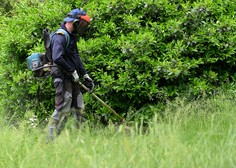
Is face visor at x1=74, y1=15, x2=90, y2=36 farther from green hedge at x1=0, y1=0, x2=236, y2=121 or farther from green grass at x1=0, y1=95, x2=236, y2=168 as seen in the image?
green grass at x1=0, y1=95, x2=236, y2=168

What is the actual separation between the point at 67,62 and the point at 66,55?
0.36 feet

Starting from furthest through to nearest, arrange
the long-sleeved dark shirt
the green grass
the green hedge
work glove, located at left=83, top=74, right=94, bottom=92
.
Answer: the green hedge → work glove, located at left=83, top=74, right=94, bottom=92 → the long-sleeved dark shirt → the green grass

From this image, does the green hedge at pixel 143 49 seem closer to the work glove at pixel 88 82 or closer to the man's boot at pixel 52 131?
the work glove at pixel 88 82

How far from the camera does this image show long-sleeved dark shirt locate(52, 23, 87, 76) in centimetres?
623

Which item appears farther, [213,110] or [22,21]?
[22,21]

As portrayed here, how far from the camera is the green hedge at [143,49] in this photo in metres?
6.90

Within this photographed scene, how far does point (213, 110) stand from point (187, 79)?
4.41 feet

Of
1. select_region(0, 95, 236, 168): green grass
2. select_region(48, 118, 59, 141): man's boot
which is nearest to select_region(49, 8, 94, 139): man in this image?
select_region(48, 118, 59, 141): man's boot

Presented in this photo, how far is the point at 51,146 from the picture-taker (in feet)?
15.1

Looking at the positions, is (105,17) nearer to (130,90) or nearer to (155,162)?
(130,90)

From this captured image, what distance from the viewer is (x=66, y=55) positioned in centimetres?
654

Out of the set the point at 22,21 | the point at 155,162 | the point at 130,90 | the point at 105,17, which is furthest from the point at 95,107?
the point at 155,162

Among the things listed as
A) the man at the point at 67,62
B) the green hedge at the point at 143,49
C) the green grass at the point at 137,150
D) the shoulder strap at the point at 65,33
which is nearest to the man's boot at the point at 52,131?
the green grass at the point at 137,150

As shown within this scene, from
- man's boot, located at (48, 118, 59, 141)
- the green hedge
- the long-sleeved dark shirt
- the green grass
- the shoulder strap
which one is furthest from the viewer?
the green hedge
